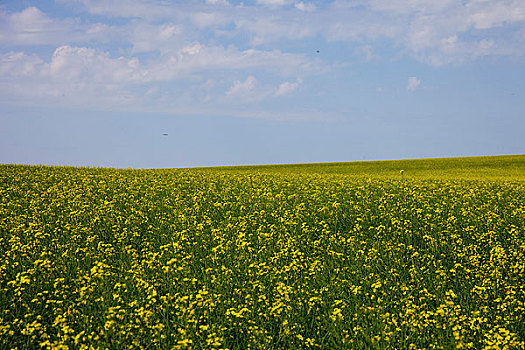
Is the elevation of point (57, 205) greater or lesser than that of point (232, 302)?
greater

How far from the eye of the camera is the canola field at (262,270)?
271 inches

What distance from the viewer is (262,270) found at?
891cm

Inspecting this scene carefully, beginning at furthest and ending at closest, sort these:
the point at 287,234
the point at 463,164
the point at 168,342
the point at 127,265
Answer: the point at 463,164
the point at 287,234
the point at 127,265
the point at 168,342

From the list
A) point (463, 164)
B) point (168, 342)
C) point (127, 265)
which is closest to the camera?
point (168, 342)

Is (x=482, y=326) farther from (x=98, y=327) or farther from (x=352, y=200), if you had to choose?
(x=352, y=200)

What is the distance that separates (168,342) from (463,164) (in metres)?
49.9

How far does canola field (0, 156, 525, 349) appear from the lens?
6887 millimetres

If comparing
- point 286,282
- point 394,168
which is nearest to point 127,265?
point 286,282

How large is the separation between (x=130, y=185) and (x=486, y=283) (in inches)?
600

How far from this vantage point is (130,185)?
19.6 metres

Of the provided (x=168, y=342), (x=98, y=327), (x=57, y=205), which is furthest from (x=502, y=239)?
(x=57, y=205)

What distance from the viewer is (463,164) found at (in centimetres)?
4984

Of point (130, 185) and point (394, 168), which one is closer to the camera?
point (130, 185)

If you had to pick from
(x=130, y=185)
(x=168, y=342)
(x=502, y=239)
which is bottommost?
(x=168, y=342)
